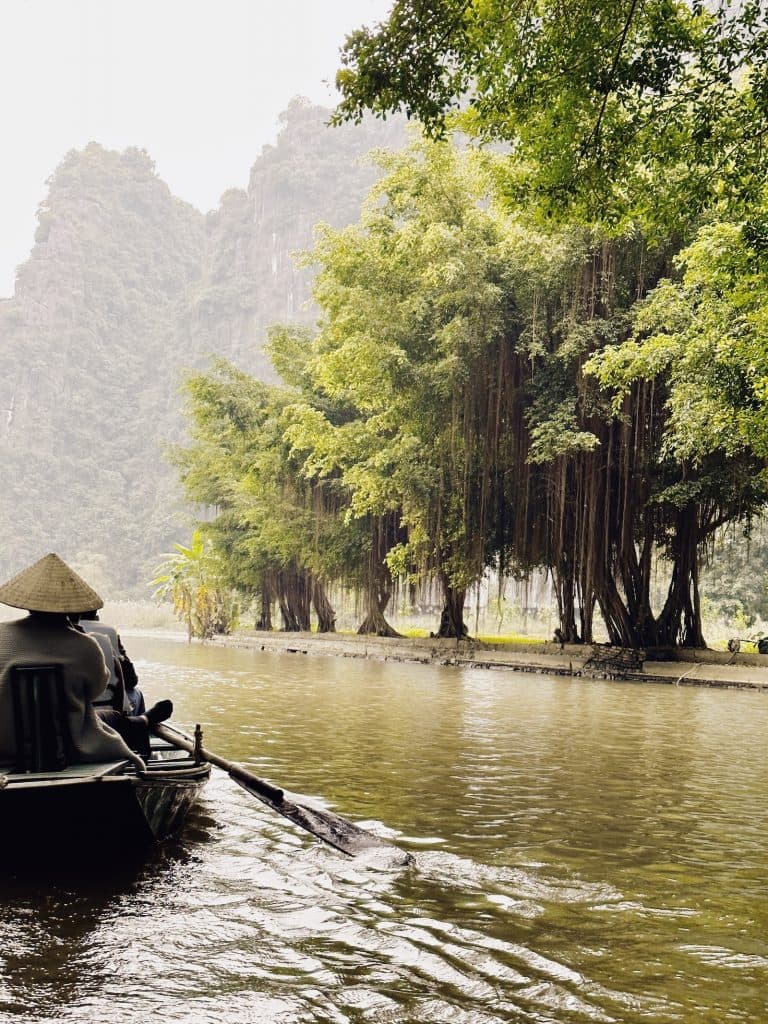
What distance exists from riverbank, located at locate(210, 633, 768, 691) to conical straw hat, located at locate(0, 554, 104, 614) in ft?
63.9

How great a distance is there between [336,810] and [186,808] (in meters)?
1.58

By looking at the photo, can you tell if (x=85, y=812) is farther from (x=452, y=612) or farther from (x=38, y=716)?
(x=452, y=612)

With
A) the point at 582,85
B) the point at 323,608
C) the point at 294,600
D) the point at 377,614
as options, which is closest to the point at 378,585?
the point at 377,614

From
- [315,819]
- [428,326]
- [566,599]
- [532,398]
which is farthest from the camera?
[428,326]

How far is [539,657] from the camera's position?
28.5 m

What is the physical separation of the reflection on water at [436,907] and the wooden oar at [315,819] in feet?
0.40

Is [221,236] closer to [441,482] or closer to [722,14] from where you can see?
[441,482]

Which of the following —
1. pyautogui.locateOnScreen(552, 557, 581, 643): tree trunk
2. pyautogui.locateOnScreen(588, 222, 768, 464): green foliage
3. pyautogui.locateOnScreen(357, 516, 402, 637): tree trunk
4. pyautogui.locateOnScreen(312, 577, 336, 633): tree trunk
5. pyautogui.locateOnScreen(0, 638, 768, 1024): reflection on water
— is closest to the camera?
pyautogui.locateOnScreen(0, 638, 768, 1024): reflection on water

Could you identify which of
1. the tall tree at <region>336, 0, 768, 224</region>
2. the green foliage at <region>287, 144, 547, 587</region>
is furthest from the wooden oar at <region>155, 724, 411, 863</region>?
the green foliage at <region>287, 144, 547, 587</region>

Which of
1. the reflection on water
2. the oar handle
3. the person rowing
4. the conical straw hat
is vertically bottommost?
the reflection on water

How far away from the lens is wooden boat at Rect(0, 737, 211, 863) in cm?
570

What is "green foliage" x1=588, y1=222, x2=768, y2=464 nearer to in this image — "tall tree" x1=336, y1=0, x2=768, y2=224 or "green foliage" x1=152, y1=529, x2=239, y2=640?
"tall tree" x1=336, y1=0, x2=768, y2=224

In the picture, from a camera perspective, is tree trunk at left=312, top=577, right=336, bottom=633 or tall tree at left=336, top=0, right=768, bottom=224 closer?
tall tree at left=336, top=0, right=768, bottom=224

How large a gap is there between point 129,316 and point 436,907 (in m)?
138
